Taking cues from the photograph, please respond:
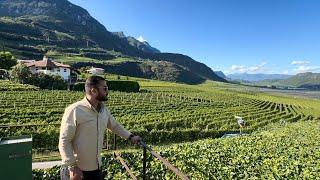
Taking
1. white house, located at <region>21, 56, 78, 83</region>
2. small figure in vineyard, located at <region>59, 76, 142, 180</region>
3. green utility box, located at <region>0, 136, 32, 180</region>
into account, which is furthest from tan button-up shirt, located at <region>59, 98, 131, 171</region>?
white house, located at <region>21, 56, 78, 83</region>

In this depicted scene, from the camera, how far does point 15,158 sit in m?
6.24

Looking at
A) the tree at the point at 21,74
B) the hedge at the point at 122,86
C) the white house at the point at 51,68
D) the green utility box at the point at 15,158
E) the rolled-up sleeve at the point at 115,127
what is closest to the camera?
the green utility box at the point at 15,158

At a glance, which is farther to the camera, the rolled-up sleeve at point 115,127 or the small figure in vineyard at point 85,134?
the rolled-up sleeve at point 115,127

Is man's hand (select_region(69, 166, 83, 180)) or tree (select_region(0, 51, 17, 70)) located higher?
tree (select_region(0, 51, 17, 70))

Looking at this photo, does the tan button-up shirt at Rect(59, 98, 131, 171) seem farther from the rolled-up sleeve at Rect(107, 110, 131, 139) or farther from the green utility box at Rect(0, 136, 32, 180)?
the green utility box at Rect(0, 136, 32, 180)

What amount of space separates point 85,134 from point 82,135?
0.04 metres

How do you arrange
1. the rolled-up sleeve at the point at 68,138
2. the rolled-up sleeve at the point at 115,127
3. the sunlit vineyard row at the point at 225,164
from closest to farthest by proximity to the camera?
1. the rolled-up sleeve at the point at 68,138
2. the rolled-up sleeve at the point at 115,127
3. the sunlit vineyard row at the point at 225,164

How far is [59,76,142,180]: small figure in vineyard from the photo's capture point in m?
5.76

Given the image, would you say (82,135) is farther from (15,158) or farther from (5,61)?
(5,61)

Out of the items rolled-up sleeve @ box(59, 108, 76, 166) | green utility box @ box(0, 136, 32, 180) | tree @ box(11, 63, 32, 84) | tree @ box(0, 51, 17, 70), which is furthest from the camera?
tree @ box(0, 51, 17, 70)

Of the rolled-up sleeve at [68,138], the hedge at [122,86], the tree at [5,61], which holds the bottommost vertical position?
the hedge at [122,86]

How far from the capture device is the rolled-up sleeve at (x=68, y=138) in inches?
224

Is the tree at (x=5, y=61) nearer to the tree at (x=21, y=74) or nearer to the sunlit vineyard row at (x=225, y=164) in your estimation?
the tree at (x=21, y=74)

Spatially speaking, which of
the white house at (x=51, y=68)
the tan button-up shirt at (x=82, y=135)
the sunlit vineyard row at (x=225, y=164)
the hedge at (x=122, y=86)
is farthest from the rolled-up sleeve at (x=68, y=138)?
the white house at (x=51, y=68)
